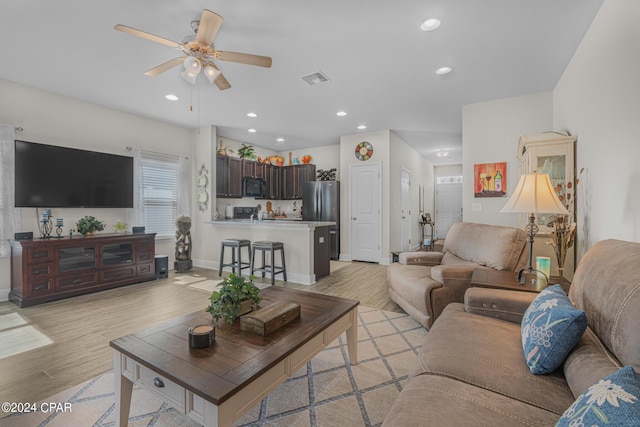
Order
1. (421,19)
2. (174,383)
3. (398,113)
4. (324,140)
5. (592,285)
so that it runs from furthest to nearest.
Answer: (324,140), (398,113), (421,19), (592,285), (174,383)

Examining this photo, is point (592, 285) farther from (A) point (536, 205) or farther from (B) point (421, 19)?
(B) point (421, 19)

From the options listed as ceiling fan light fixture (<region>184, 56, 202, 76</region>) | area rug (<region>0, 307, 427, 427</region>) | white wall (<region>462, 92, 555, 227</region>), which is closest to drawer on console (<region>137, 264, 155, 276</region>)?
area rug (<region>0, 307, 427, 427</region>)

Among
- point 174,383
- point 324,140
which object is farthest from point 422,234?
point 174,383

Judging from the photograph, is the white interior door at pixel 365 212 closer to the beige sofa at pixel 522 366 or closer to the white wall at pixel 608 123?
the white wall at pixel 608 123

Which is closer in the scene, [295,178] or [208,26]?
[208,26]

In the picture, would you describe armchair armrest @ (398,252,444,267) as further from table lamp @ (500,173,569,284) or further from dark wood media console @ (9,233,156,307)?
dark wood media console @ (9,233,156,307)

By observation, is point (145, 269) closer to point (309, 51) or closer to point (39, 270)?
point (39, 270)

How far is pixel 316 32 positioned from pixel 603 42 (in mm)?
2302

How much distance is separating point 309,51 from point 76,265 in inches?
158

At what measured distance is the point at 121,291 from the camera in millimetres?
4023

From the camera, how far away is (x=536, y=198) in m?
2.11

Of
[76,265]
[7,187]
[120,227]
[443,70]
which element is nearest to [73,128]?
[7,187]

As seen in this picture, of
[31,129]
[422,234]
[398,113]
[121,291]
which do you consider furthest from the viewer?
[422,234]

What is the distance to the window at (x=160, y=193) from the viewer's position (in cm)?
501
